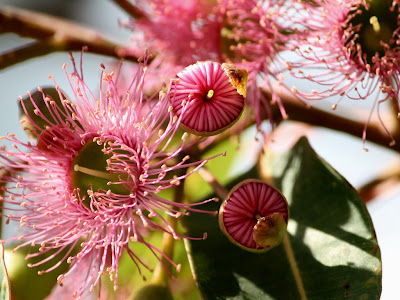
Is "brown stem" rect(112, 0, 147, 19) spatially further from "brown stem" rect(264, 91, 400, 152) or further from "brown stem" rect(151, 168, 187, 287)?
"brown stem" rect(151, 168, 187, 287)

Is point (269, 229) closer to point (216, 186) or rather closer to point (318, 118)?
point (216, 186)

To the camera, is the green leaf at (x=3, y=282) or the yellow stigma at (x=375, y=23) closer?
the green leaf at (x=3, y=282)

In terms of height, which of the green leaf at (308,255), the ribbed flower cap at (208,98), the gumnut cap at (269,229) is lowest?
the green leaf at (308,255)

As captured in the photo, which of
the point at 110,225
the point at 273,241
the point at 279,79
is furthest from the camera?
the point at 279,79

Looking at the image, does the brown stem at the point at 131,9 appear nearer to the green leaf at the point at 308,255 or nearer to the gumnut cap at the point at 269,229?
the green leaf at the point at 308,255

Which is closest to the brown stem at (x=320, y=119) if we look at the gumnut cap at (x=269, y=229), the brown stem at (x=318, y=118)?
the brown stem at (x=318, y=118)

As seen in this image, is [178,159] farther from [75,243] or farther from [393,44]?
[393,44]

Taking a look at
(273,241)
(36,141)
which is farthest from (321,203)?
(36,141)
